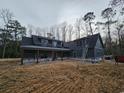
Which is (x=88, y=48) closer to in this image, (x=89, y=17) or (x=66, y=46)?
(x=66, y=46)

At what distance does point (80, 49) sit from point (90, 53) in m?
2.34

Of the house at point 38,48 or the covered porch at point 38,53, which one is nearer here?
the covered porch at point 38,53

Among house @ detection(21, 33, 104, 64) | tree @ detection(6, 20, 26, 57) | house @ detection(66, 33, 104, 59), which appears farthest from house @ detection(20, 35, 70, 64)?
tree @ detection(6, 20, 26, 57)

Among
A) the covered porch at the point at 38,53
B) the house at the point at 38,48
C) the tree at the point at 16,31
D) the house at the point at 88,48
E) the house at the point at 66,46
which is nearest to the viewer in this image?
the covered porch at the point at 38,53

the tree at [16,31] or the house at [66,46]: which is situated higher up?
the tree at [16,31]

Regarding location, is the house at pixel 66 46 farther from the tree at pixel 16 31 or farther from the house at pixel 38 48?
the tree at pixel 16 31

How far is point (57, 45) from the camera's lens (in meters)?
30.2

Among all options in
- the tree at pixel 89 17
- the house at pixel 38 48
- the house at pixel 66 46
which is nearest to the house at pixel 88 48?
the house at pixel 66 46

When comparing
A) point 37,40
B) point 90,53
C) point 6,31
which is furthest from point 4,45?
point 90,53

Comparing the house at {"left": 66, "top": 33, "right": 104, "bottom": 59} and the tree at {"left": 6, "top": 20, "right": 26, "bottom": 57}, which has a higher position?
the tree at {"left": 6, "top": 20, "right": 26, "bottom": 57}

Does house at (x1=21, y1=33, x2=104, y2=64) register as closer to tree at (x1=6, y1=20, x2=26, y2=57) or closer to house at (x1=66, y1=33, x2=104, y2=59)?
house at (x1=66, y1=33, x2=104, y2=59)

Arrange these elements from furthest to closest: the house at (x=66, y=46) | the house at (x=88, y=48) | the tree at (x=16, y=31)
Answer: the tree at (x=16, y=31)
the house at (x=88, y=48)
the house at (x=66, y=46)

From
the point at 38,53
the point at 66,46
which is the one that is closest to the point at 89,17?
the point at 66,46

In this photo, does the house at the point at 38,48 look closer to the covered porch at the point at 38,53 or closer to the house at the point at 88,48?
the covered porch at the point at 38,53
